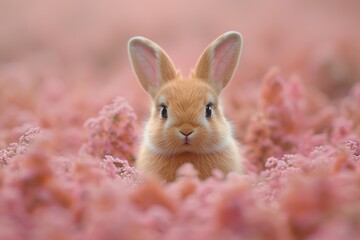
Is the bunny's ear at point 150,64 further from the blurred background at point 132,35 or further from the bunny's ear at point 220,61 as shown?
the blurred background at point 132,35

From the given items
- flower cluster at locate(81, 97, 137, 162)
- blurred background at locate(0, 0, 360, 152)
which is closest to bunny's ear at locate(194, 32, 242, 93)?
flower cluster at locate(81, 97, 137, 162)

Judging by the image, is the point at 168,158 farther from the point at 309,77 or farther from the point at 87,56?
the point at 87,56

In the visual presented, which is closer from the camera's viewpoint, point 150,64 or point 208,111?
point 208,111

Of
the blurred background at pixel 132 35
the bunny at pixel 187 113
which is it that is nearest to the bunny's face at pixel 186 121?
the bunny at pixel 187 113

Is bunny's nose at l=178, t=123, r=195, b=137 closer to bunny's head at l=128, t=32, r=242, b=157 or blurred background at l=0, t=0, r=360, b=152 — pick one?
bunny's head at l=128, t=32, r=242, b=157

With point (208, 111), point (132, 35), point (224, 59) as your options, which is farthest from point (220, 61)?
point (132, 35)

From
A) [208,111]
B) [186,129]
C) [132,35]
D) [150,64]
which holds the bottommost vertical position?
[186,129]

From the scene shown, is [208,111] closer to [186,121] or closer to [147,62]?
[186,121]
